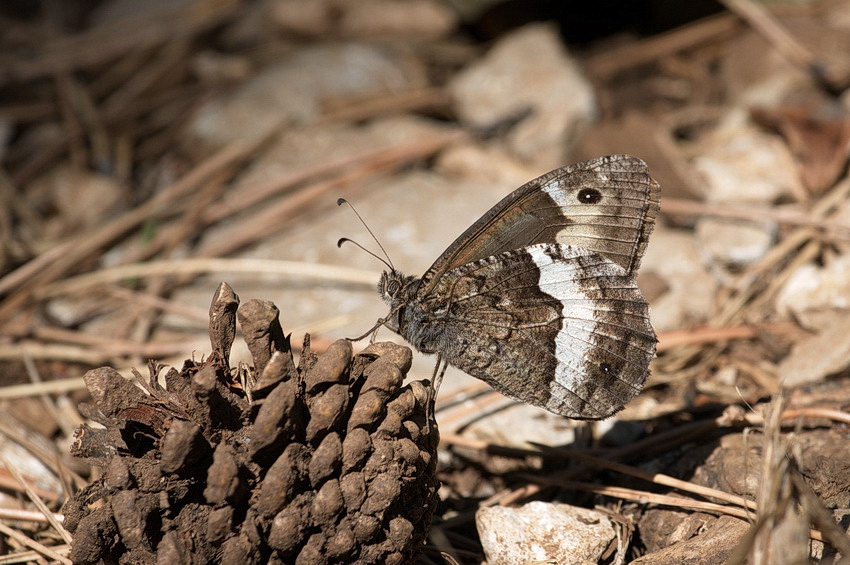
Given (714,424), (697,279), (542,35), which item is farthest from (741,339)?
(542,35)

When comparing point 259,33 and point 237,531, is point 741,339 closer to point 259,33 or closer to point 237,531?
point 237,531

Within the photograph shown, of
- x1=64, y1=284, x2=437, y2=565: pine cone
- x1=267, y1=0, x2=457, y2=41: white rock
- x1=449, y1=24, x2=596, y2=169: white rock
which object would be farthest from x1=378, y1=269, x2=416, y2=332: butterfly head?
x1=267, y1=0, x2=457, y2=41: white rock

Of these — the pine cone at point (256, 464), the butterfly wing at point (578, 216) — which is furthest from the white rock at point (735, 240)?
the pine cone at point (256, 464)

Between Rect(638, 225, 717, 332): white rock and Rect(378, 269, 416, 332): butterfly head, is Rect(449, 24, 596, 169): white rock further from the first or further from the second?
Rect(378, 269, 416, 332): butterfly head

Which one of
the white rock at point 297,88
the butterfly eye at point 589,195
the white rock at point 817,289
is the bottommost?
the butterfly eye at point 589,195

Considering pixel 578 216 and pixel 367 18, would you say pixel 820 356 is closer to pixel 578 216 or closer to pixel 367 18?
pixel 578 216

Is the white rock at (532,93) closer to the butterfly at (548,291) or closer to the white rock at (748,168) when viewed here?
the white rock at (748,168)

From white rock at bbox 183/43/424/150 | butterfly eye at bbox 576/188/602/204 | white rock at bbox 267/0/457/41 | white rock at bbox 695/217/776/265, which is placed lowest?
butterfly eye at bbox 576/188/602/204

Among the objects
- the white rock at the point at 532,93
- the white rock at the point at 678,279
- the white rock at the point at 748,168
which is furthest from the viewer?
the white rock at the point at 532,93
